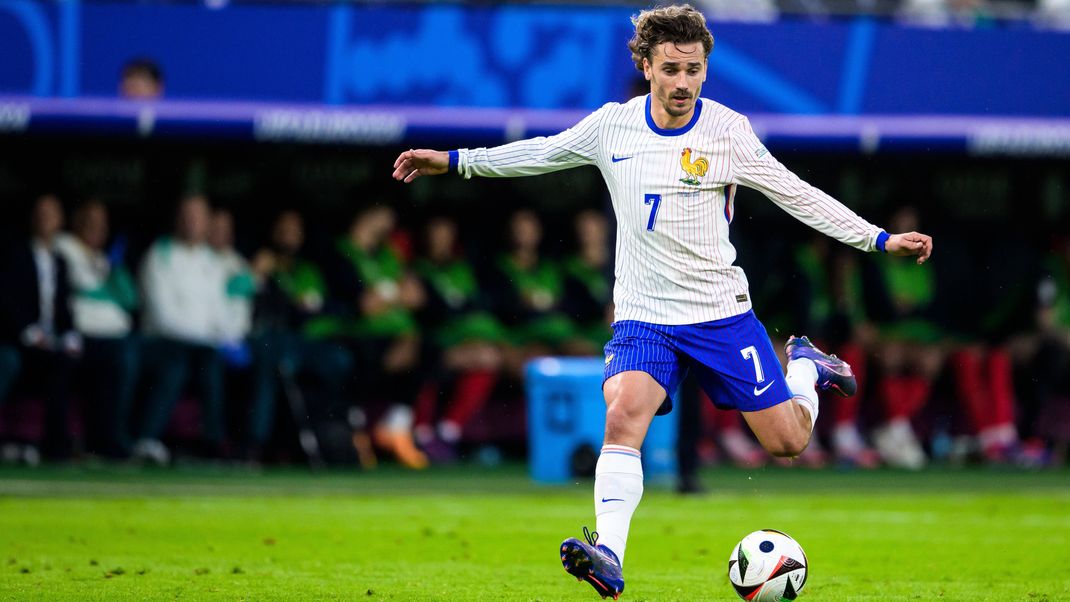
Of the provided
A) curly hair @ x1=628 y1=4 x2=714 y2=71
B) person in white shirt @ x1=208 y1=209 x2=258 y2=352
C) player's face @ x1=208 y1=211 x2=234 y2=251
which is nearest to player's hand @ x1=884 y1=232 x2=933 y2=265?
curly hair @ x1=628 y1=4 x2=714 y2=71

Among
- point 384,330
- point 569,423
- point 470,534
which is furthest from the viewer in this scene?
point 384,330

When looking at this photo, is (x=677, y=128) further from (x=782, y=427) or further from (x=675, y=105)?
(x=782, y=427)

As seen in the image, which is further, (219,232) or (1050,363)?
(1050,363)

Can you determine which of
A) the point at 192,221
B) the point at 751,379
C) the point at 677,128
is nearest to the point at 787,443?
the point at 751,379

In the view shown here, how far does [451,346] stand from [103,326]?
3.07 meters

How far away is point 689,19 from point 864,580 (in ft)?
8.99

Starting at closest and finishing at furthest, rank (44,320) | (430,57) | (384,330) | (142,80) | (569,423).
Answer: (569,423), (44,320), (142,80), (430,57), (384,330)

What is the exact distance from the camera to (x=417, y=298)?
584 inches

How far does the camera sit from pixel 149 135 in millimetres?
13320

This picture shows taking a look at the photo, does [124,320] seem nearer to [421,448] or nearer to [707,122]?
[421,448]

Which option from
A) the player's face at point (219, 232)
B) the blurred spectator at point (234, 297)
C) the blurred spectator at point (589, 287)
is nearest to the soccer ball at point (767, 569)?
Result: the blurred spectator at point (234, 297)

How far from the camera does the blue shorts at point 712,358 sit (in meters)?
Answer: 6.26

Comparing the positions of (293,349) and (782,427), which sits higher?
(782,427)

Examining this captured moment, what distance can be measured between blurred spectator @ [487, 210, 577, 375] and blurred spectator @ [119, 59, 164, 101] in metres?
3.51
